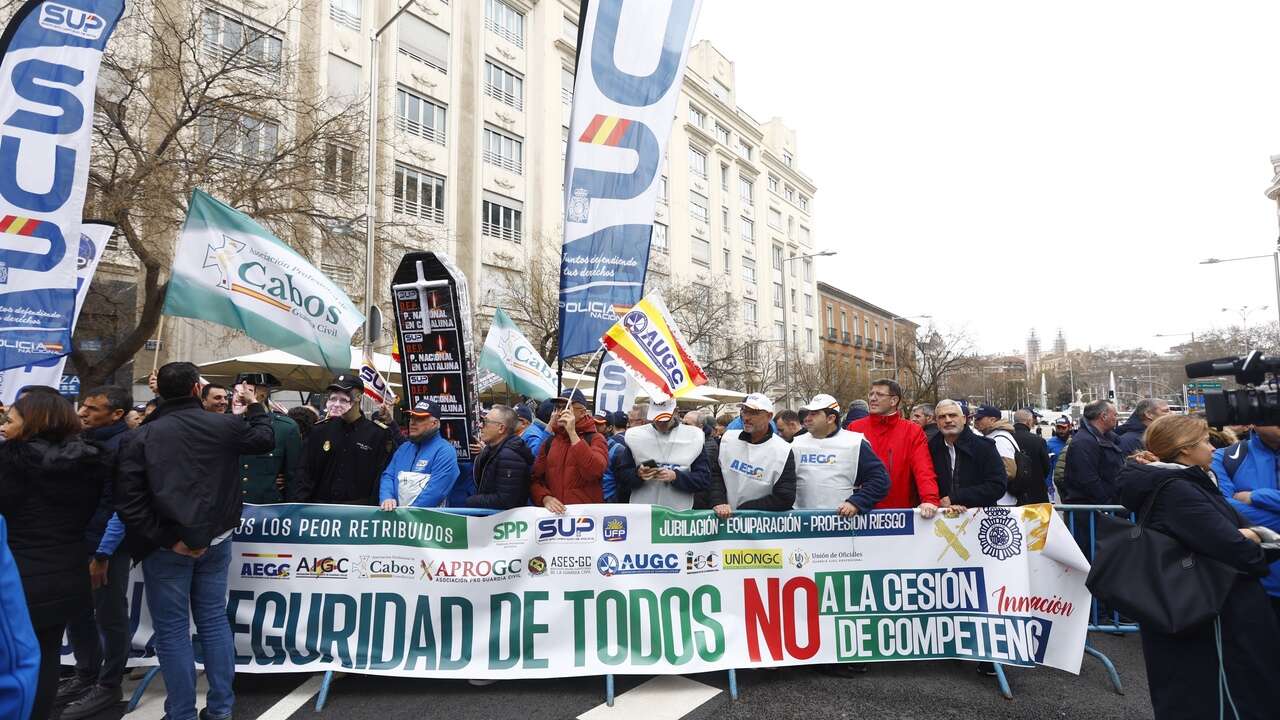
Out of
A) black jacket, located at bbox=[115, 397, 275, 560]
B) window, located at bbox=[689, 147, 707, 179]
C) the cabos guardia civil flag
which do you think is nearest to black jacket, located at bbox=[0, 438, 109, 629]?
black jacket, located at bbox=[115, 397, 275, 560]

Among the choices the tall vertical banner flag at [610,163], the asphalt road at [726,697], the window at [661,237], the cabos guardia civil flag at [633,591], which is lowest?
the asphalt road at [726,697]

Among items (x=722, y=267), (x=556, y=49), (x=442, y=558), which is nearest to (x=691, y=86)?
(x=722, y=267)

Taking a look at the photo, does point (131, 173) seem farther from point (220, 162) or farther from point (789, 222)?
point (789, 222)

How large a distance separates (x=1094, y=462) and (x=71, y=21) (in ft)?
31.4

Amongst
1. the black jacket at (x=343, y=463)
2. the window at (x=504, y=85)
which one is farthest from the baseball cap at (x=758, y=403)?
the window at (x=504, y=85)

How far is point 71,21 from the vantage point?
17.8 feet

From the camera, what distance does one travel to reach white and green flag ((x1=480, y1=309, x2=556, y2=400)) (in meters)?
10.9

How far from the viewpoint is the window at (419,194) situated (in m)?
23.5

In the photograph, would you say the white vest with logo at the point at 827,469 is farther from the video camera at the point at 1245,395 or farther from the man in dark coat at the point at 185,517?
the man in dark coat at the point at 185,517

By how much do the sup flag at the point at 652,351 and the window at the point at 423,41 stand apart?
22.5 metres

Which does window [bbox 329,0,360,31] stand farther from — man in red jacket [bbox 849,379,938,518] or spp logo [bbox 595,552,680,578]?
spp logo [bbox 595,552,680,578]

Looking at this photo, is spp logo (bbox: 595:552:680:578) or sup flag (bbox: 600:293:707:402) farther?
sup flag (bbox: 600:293:707:402)

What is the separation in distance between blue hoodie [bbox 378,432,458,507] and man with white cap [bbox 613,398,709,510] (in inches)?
50.9

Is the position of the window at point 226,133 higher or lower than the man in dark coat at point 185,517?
higher
